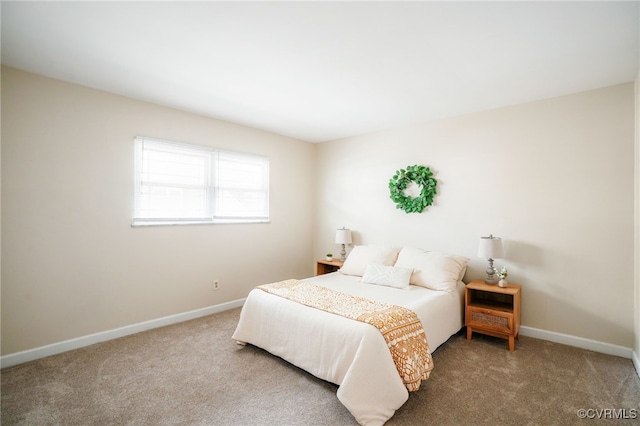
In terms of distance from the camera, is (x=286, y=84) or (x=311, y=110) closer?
(x=286, y=84)

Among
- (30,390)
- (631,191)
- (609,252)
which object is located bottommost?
(30,390)

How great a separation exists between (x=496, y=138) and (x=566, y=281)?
1645mm

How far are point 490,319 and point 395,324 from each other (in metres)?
1.36

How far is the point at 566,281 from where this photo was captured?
9.76ft

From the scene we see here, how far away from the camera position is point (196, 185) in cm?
371

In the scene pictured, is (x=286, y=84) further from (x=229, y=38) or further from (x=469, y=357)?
(x=469, y=357)

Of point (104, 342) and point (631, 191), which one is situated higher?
point (631, 191)

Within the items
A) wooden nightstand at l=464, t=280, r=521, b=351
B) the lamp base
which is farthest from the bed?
the lamp base

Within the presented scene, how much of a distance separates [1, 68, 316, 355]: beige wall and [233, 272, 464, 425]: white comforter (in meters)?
1.23

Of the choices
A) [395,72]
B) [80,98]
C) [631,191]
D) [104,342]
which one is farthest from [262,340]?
[631,191]

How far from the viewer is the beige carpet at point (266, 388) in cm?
191

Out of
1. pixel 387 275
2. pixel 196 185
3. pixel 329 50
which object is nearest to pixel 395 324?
pixel 387 275

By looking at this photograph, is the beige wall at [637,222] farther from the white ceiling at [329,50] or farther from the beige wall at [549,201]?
the white ceiling at [329,50]

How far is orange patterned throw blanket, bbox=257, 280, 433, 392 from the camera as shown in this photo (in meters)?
2.04
